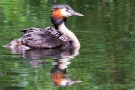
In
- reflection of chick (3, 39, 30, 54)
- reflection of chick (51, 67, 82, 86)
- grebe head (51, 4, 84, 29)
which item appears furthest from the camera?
grebe head (51, 4, 84, 29)

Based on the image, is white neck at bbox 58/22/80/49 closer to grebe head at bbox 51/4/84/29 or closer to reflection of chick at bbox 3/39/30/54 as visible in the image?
grebe head at bbox 51/4/84/29

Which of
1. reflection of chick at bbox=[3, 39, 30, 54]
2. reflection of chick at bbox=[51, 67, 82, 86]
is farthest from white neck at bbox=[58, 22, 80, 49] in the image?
reflection of chick at bbox=[51, 67, 82, 86]

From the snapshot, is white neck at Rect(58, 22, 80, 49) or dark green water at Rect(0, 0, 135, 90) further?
white neck at Rect(58, 22, 80, 49)

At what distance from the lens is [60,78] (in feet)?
32.4

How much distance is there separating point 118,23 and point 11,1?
5.45 meters

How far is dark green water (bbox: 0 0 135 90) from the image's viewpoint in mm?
9586

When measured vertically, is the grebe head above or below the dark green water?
above

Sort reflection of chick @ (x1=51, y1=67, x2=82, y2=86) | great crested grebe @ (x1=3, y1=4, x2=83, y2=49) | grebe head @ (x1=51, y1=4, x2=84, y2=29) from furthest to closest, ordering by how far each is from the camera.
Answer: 1. grebe head @ (x1=51, y1=4, x2=84, y2=29)
2. great crested grebe @ (x1=3, y1=4, x2=83, y2=49)
3. reflection of chick @ (x1=51, y1=67, x2=82, y2=86)

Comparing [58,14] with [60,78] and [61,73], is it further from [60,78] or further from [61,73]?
[60,78]

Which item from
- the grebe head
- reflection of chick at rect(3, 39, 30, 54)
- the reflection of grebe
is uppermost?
the grebe head

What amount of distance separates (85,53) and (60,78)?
2127mm

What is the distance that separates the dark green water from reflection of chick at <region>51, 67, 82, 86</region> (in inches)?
3.3

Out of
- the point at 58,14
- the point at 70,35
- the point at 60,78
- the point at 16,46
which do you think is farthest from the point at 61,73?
the point at 58,14

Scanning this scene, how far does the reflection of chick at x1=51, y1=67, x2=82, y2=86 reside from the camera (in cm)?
955
